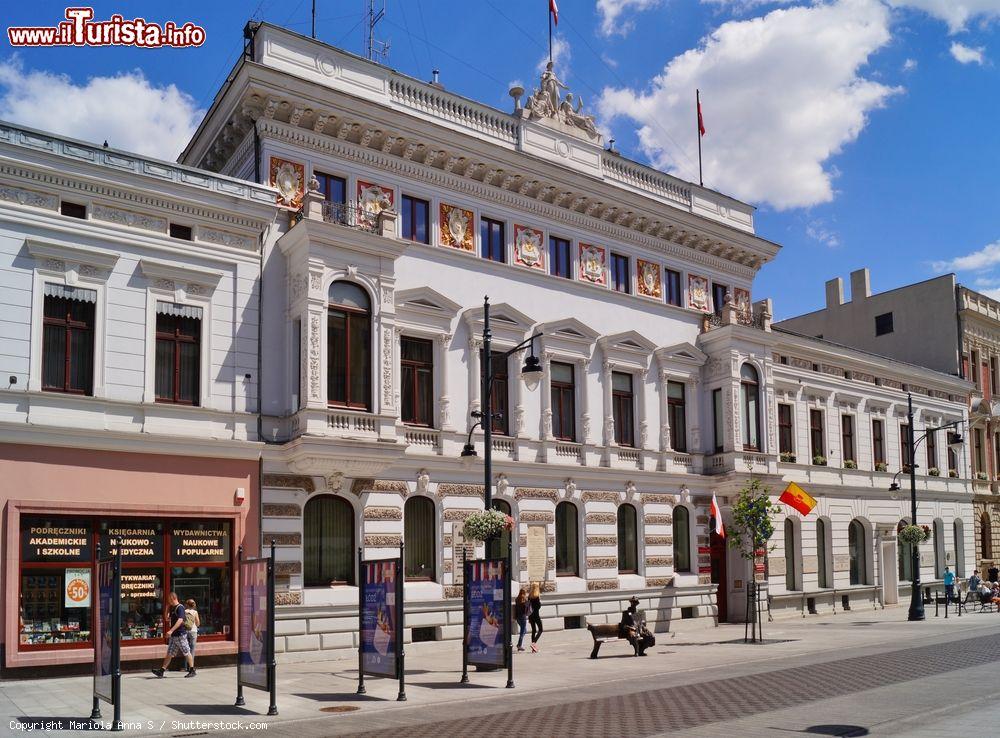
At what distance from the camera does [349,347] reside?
25703 mm

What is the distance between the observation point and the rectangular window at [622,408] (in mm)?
33812

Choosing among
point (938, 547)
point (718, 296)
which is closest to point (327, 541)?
point (718, 296)

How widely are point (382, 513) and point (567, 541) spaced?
24.6ft

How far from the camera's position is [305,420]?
2433cm

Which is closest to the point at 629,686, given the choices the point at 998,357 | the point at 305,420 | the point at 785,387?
the point at 305,420

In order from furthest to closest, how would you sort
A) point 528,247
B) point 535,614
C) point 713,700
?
point 528,247
point 535,614
point 713,700

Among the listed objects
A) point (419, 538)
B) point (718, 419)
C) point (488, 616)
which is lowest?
point (488, 616)

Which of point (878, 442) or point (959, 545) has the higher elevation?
point (878, 442)

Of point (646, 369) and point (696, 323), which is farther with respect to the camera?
point (696, 323)

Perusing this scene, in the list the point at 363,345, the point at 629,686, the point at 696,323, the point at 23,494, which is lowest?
the point at 629,686

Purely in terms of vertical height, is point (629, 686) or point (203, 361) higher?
point (203, 361)

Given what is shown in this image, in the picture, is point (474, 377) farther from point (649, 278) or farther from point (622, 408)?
point (649, 278)

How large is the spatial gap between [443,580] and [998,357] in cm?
4113

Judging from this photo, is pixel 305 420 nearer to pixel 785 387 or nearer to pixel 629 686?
pixel 629 686
